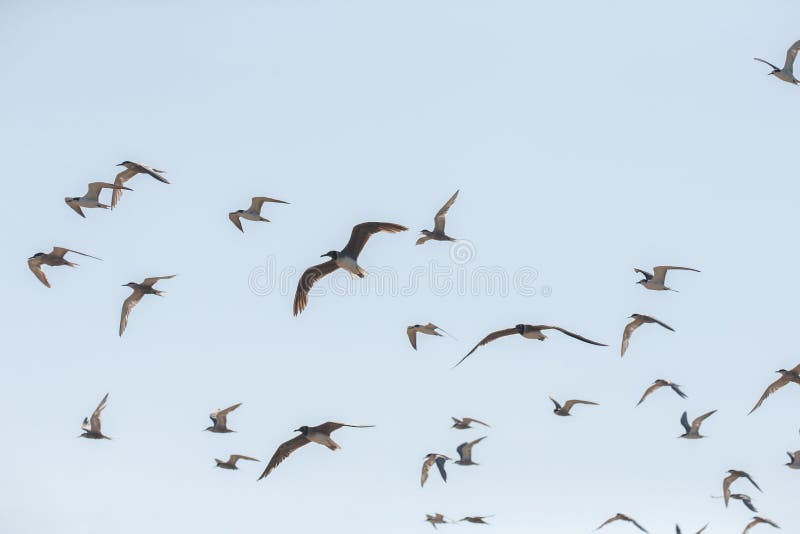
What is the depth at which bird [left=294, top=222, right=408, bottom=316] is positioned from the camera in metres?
25.5

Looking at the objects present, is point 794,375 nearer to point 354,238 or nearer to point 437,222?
point 437,222

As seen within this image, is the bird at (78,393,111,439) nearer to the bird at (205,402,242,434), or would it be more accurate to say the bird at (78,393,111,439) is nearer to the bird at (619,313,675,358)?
the bird at (205,402,242,434)

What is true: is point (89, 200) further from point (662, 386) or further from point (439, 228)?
point (662, 386)

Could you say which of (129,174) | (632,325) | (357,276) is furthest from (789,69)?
(129,174)

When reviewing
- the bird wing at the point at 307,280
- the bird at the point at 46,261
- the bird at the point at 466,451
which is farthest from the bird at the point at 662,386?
the bird at the point at 46,261

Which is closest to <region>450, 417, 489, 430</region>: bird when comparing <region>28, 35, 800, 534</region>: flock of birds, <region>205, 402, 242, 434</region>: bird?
<region>28, 35, 800, 534</region>: flock of birds

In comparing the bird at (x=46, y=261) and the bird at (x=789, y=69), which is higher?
the bird at (x=789, y=69)

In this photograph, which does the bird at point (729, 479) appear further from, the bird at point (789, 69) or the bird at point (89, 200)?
the bird at point (89, 200)

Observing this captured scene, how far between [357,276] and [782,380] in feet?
49.5

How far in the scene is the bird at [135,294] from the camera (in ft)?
110

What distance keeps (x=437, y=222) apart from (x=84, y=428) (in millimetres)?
14409

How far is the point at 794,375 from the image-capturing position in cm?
3269

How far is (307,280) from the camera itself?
2834 centimetres

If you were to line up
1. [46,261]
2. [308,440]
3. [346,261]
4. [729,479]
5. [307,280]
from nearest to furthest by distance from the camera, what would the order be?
[308,440] → [346,261] → [307,280] → [46,261] → [729,479]
